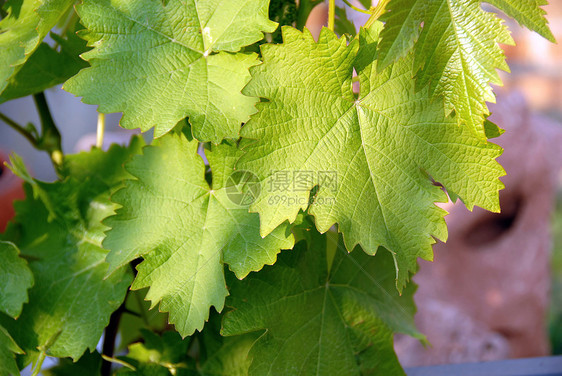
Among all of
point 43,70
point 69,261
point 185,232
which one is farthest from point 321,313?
point 43,70

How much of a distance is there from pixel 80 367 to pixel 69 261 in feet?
0.43

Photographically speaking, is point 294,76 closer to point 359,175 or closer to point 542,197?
point 359,175

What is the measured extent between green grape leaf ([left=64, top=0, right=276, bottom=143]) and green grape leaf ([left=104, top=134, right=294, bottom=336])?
48 millimetres

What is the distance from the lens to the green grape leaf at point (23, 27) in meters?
0.42

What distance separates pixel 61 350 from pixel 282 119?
32 centimetres

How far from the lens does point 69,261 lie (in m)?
0.54

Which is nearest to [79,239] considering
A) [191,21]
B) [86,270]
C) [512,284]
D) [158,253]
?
[86,270]

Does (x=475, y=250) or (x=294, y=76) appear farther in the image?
(x=475, y=250)

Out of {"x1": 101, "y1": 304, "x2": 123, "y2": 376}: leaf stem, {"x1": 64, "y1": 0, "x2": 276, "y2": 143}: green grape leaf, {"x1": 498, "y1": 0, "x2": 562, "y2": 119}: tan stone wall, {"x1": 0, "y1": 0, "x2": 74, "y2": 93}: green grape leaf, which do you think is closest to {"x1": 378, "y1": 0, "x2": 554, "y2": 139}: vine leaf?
{"x1": 64, "y1": 0, "x2": 276, "y2": 143}: green grape leaf

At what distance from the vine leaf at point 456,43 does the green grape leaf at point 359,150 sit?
0.07ft

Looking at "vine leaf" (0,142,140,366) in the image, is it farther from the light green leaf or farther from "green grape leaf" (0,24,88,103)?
the light green leaf

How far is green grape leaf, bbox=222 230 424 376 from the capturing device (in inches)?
18.7

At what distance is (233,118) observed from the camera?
15.9 inches

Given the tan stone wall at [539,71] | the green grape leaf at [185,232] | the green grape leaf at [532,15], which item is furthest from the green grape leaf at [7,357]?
the tan stone wall at [539,71]
